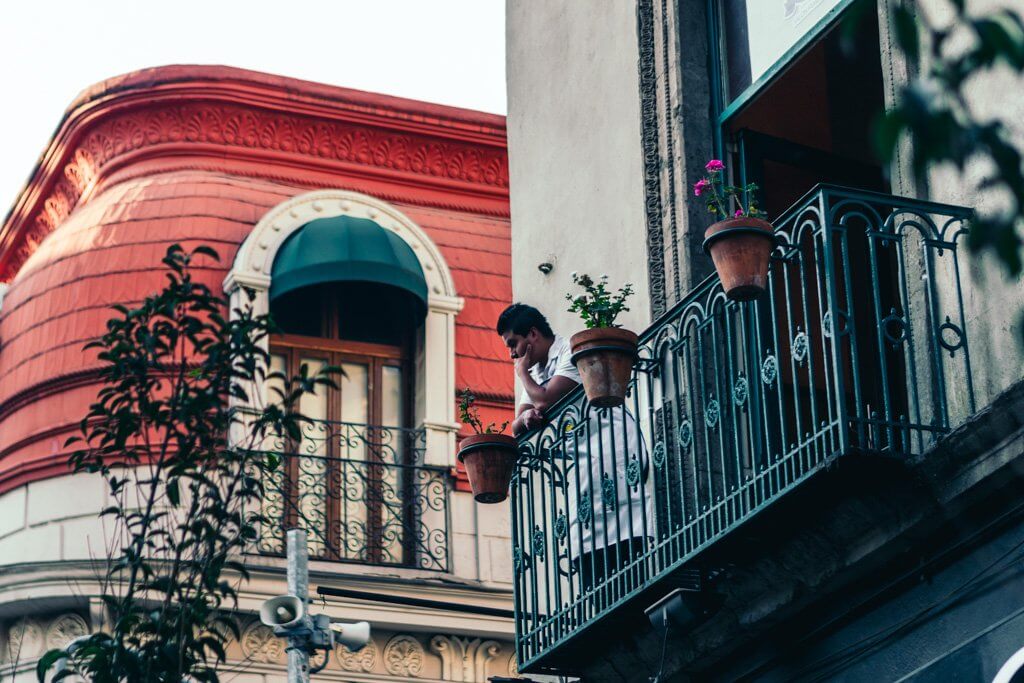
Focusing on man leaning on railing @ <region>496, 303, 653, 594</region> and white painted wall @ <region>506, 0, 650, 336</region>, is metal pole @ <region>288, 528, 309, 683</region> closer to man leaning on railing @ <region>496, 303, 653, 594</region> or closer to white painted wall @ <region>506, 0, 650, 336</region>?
man leaning on railing @ <region>496, 303, 653, 594</region>

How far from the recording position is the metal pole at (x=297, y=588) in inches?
378

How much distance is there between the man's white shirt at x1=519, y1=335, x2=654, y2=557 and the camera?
845cm

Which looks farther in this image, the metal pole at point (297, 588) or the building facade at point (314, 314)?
the building facade at point (314, 314)

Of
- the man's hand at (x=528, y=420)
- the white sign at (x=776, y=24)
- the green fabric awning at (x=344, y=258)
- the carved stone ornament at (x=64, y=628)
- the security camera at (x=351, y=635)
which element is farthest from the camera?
the green fabric awning at (x=344, y=258)

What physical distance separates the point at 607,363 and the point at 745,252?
3.26ft

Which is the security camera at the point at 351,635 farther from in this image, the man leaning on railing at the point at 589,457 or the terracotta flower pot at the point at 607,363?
the terracotta flower pot at the point at 607,363

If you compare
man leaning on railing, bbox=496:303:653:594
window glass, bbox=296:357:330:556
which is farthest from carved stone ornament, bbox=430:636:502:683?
man leaning on railing, bbox=496:303:653:594

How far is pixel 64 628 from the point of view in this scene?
1470 centimetres

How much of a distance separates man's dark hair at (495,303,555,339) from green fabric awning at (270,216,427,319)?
6.55 meters

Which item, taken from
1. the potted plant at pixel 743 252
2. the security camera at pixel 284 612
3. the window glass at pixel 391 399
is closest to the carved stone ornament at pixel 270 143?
the window glass at pixel 391 399

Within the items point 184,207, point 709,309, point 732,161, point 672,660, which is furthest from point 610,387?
point 184,207

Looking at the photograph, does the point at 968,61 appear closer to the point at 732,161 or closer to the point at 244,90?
the point at 732,161

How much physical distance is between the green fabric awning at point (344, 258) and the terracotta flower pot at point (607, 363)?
788cm

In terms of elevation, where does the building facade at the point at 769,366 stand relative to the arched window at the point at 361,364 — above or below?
below
